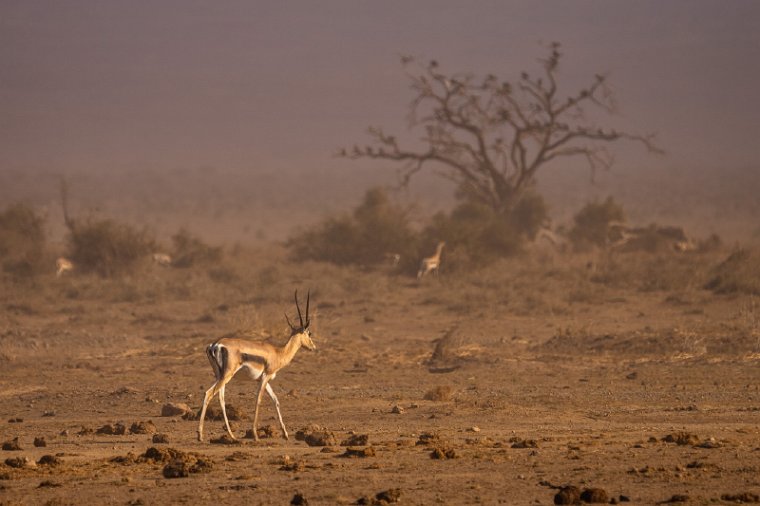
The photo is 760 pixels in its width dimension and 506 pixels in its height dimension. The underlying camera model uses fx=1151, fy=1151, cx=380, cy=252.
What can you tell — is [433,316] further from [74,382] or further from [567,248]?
[567,248]

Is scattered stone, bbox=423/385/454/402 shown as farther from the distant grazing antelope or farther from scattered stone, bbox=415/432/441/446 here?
the distant grazing antelope

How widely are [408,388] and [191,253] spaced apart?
1940 cm

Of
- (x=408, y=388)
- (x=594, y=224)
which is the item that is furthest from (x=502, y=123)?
(x=408, y=388)

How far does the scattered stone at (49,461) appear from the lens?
949 cm

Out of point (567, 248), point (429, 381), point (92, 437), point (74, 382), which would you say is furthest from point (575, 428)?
point (567, 248)

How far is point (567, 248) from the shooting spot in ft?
120

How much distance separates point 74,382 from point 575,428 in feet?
23.1

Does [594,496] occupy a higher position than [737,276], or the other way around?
[737,276]

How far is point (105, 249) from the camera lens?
1157 inches

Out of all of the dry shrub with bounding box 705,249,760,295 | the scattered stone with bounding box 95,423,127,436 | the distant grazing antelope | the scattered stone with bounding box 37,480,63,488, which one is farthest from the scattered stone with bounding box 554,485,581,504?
the distant grazing antelope

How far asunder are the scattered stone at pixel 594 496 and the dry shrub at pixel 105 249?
22.4 meters

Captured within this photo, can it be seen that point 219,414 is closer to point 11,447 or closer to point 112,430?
point 112,430

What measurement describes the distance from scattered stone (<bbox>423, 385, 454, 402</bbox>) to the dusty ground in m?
0.03

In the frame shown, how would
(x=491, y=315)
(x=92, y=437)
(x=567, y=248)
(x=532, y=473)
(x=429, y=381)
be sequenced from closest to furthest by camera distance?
(x=532, y=473), (x=92, y=437), (x=429, y=381), (x=491, y=315), (x=567, y=248)
